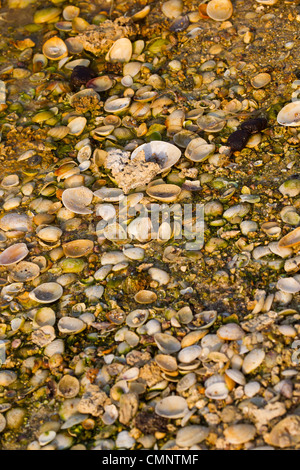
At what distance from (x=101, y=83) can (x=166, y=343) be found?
7.67 ft

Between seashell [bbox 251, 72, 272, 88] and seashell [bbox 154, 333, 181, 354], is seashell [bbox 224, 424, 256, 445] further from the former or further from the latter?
seashell [bbox 251, 72, 272, 88]

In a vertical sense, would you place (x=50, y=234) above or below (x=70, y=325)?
above

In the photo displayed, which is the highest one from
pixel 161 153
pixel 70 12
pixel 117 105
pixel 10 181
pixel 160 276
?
pixel 70 12

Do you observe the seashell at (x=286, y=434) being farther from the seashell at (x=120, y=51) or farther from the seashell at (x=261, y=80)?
the seashell at (x=120, y=51)

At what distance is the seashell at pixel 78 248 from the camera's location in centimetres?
301

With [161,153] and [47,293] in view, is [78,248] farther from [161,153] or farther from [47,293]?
[161,153]

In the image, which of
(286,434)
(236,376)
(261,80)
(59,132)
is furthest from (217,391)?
(261,80)

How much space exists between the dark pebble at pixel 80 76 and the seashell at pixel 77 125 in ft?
1.33

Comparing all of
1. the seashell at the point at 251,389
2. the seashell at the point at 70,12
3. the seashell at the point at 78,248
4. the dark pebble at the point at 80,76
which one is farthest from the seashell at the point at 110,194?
the seashell at the point at 70,12

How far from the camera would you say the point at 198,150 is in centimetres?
334

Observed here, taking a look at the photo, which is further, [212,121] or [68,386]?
[212,121]

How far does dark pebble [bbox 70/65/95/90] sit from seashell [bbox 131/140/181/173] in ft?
3.10

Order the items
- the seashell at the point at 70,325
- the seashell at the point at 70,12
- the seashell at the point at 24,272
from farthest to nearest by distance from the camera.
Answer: the seashell at the point at 70,12, the seashell at the point at 24,272, the seashell at the point at 70,325

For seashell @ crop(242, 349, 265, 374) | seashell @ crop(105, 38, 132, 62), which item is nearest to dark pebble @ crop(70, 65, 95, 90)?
seashell @ crop(105, 38, 132, 62)
